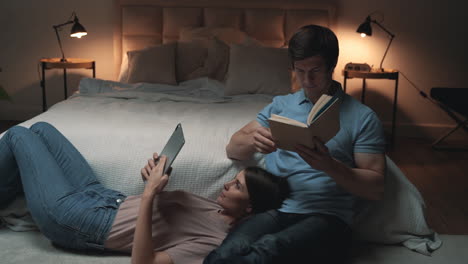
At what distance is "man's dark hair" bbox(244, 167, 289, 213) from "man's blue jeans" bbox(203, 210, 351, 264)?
35mm

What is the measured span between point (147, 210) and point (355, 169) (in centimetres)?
68

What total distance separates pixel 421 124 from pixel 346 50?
945mm

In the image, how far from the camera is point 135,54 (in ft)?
12.8

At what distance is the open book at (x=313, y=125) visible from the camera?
1419mm

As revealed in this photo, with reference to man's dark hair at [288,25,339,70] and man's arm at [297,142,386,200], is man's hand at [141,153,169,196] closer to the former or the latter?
man's arm at [297,142,386,200]

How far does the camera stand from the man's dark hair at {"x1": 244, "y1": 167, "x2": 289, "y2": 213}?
1.74 m

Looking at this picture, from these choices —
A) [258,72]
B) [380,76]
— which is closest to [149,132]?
[258,72]

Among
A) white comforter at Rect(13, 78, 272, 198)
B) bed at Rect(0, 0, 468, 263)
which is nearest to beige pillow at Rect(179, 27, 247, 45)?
bed at Rect(0, 0, 468, 263)

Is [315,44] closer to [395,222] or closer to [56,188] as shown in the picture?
[395,222]

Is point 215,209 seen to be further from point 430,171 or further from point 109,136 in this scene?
point 430,171

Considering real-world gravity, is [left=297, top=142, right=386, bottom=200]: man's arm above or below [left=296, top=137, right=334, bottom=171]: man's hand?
below

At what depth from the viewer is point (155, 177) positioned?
5.66 feet

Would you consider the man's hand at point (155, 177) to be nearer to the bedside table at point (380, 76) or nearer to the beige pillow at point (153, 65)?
the beige pillow at point (153, 65)

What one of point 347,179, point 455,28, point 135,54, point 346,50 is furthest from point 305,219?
point 455,28
